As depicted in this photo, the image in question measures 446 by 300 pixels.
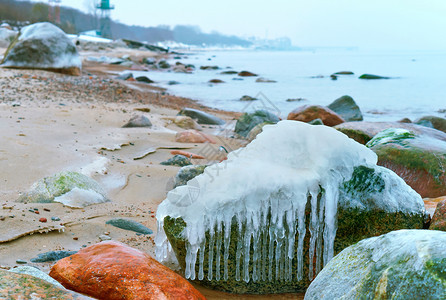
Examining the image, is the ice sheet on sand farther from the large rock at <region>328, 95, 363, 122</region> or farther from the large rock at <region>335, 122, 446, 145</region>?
the large rock at <region>328, 95, 363, 122</region>

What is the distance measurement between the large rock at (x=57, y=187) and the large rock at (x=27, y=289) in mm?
1933

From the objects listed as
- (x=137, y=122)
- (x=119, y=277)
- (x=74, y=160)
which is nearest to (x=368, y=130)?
(x=137, y=122)

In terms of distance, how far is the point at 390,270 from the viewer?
1.73 meters

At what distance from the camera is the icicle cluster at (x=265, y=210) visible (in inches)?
105

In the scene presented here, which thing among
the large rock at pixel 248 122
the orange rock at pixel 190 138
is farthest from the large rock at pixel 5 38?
the orange rock at pixel 190 138

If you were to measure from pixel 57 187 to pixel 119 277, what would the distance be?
6.12ft

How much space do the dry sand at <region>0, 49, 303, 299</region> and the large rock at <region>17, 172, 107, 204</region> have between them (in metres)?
0.14

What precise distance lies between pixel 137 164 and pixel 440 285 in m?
4.16

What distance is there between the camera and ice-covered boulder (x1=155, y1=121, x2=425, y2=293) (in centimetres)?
269

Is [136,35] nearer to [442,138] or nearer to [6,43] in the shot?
[6,43]

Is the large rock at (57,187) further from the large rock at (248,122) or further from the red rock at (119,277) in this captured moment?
the large rock at (248,122)

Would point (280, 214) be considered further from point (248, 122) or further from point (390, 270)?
point (248, 122)

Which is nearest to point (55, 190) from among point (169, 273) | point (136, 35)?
point (169, 273)

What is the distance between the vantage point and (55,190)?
388 centimetres
